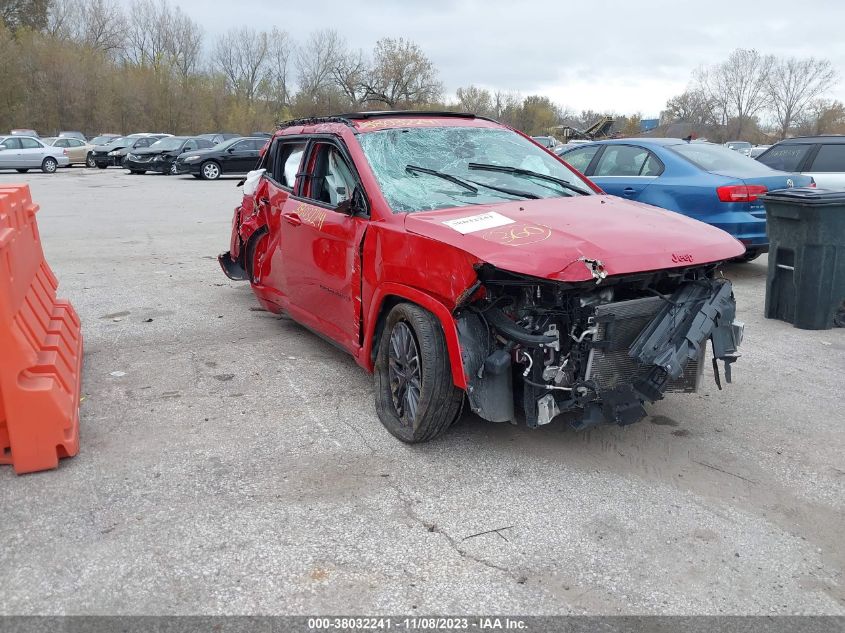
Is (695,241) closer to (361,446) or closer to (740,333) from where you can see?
(740,333)

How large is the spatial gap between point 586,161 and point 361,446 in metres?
6.78

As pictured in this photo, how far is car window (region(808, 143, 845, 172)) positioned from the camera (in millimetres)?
9773

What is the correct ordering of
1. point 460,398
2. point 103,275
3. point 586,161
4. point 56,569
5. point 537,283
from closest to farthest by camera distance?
point 56,569 < point 537,283 < point 460,398 < point 103,275 < point 586,161

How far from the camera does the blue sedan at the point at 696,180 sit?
793cm

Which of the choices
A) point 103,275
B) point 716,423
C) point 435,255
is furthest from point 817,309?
point 103,275

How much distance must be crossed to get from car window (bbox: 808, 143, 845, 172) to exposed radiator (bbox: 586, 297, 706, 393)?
7.68 meters

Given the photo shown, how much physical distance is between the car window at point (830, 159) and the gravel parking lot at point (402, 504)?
526 centimetres

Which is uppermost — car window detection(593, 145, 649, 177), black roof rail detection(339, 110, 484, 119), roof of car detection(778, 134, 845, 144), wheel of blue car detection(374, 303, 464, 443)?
roof of car detection(778, 134, 845, 144)

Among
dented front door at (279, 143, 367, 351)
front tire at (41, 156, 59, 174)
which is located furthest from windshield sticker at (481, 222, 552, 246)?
front tire at (41, 156, 59, 174)

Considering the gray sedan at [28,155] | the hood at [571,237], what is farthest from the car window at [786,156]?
the gray sedan at [28,155]

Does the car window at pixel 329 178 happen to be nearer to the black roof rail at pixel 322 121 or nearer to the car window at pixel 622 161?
the black roof rail at pixel 322 121

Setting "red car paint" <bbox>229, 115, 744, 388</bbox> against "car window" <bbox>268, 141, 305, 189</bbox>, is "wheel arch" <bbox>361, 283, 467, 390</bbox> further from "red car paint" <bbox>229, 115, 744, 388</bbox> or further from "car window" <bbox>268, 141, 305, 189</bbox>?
"car window" <bbox>268, 141, 305, 189</bbox>

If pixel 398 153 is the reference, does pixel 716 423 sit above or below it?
below

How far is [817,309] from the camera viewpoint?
21.4 feet
